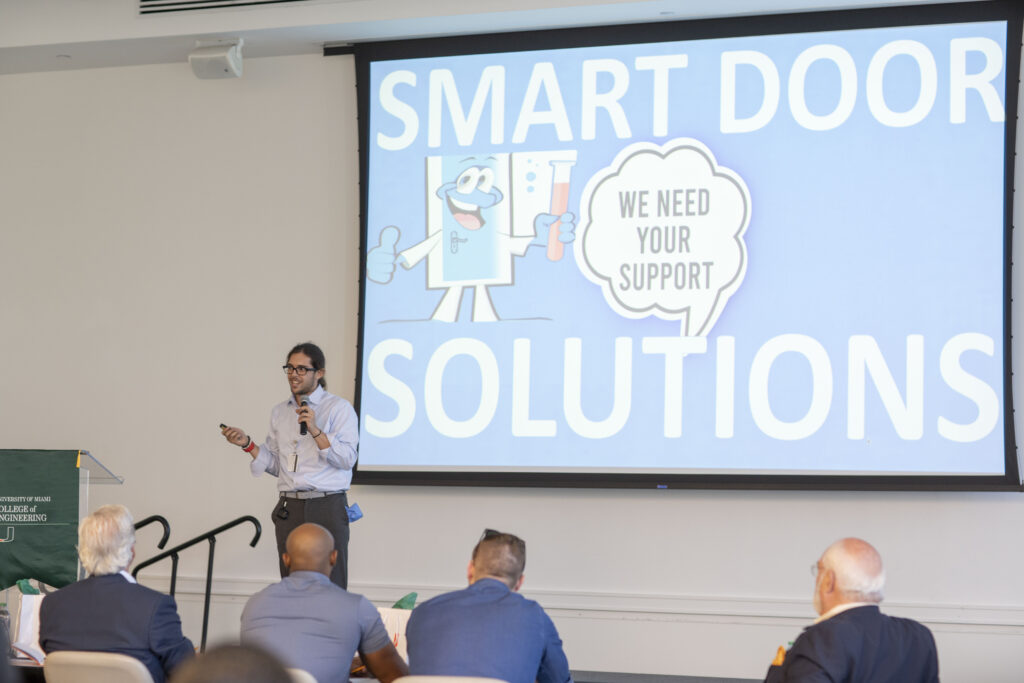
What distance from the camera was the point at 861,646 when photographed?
2639 mm

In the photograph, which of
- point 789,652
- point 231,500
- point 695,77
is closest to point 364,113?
point 695,77

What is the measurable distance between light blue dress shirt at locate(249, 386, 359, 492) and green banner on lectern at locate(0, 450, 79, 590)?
902mm

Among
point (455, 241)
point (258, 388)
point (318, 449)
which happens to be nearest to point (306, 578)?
point (318, 449)

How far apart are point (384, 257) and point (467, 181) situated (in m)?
0.59

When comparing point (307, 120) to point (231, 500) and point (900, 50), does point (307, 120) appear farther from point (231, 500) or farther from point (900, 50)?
point (900, 50)

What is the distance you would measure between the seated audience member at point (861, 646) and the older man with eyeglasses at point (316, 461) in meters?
2.46

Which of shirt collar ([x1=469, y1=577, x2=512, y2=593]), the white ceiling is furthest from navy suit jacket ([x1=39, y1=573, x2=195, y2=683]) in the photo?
the white ceiling

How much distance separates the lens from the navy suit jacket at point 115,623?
297 centimetres

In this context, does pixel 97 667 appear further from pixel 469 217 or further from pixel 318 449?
pixel 469 217

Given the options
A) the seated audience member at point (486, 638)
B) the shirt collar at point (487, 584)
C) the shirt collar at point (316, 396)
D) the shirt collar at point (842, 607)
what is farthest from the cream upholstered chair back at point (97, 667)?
the shirt collar at point (316, 396)

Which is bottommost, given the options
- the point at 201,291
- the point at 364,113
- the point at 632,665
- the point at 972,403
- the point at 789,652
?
the point at 632,665

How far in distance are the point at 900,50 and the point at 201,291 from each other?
3848 millimetres

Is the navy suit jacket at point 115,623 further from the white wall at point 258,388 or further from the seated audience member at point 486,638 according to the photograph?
the white wall at point 258,388

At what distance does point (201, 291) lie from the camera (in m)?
6.15
